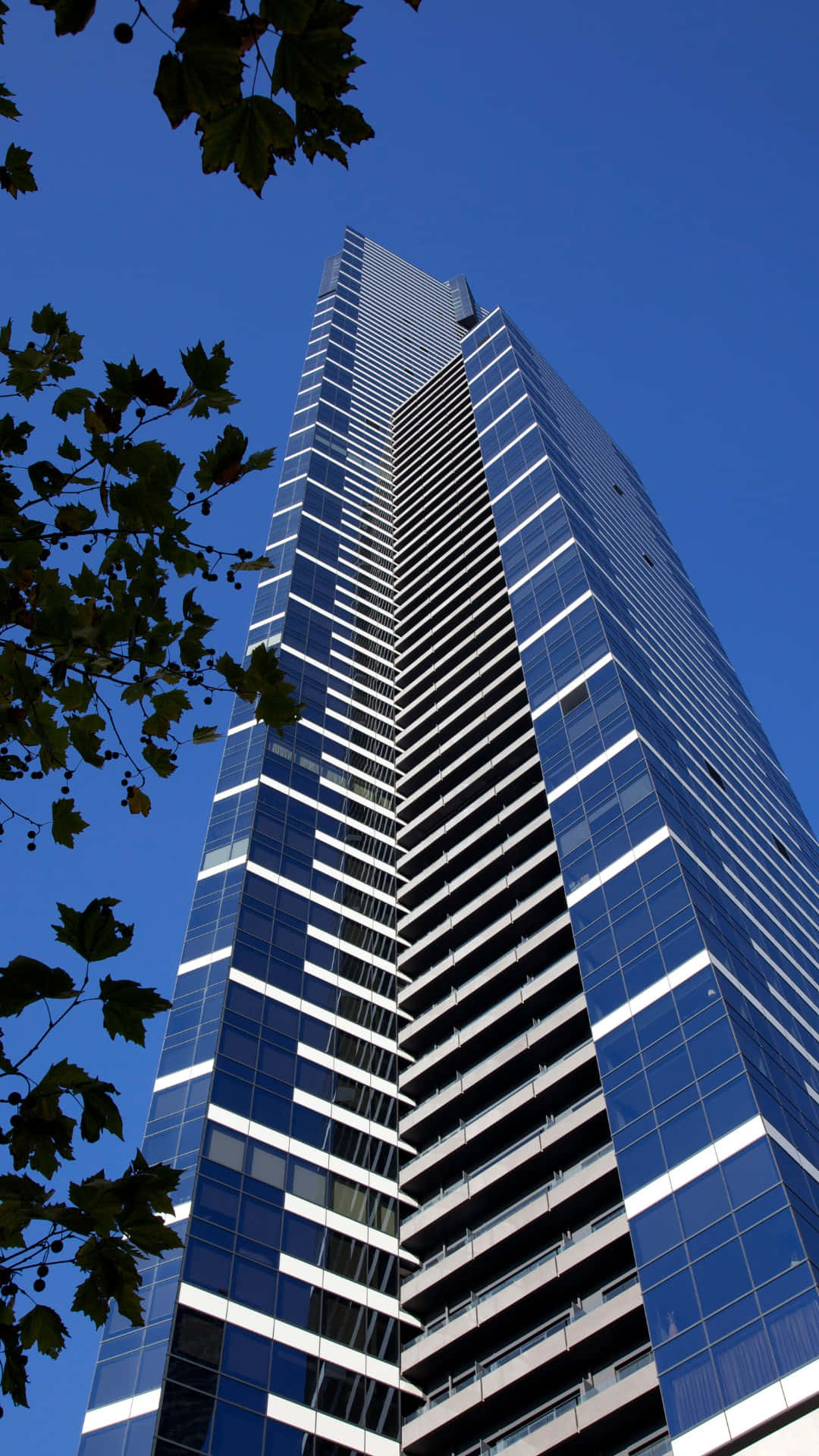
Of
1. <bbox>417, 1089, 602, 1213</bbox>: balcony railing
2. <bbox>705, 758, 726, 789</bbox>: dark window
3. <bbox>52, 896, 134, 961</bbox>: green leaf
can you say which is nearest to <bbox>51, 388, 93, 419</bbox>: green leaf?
<bbox>52, 896, 134, 961</bbox>: green leaf

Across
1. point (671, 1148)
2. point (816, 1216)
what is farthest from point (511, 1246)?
point (816, 1216)

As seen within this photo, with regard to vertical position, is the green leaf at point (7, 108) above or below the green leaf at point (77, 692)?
above

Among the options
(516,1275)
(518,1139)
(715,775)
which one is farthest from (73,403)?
(715,775)

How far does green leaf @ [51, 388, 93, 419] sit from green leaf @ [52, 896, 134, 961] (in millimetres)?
3610

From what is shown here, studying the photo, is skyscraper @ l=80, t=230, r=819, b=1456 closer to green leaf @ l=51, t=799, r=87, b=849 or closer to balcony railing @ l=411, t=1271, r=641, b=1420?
balcony railing @ l=411, t=1271, r=641, b=1420

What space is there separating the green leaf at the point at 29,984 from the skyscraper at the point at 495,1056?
24.8 meters

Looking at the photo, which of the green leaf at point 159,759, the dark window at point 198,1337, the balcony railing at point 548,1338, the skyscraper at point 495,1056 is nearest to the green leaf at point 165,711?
the green leaf at point 159,759

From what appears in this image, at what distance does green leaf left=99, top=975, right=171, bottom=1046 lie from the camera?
4.95 m

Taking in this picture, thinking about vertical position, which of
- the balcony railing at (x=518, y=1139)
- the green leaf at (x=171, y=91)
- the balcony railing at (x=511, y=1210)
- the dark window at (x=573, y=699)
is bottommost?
the green leaf at (x=171, y=91)

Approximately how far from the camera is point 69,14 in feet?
16.6

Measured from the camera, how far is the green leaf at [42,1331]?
16.5 ft

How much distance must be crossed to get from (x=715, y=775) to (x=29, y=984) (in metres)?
56.4

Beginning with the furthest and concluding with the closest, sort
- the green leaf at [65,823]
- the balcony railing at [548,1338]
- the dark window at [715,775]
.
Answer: the dark window at [715,775] < the balcony railing at [548,1338] < the green leaf at [65,823]

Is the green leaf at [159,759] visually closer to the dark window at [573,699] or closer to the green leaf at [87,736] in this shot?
the green leaf at [87,736]
